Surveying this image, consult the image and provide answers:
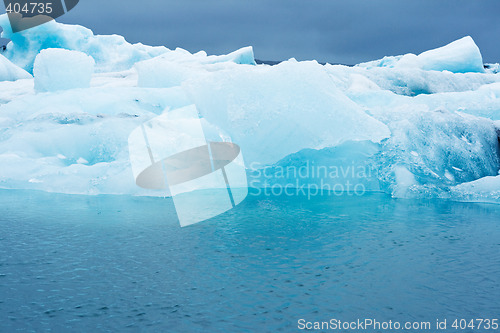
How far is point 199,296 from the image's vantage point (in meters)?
3.08

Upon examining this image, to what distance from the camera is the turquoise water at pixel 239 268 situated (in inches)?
111

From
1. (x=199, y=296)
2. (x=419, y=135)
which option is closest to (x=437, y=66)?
(x=419, y=135)

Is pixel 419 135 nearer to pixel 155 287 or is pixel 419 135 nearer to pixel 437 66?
pixel 155 287

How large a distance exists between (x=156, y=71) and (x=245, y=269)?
7972 millimetres

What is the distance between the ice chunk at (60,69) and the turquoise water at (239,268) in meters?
5.36

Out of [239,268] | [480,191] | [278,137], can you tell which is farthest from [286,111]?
[239,268]

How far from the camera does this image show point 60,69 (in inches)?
407

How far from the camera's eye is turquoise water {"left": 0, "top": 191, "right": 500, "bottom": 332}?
2.81 m

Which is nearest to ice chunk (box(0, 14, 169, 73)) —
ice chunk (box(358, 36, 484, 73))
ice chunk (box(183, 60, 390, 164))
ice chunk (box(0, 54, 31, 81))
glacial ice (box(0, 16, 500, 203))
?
ice chunk (box(0, 54, 31, 81))

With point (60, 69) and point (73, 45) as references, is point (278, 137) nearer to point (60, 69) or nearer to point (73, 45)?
point (60, 69)

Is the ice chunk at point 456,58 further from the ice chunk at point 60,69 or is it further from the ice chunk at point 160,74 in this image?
the ice chunk at point 60,69

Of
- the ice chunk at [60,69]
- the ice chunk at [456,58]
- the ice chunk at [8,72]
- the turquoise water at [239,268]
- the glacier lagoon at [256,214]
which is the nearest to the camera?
the turquoise water at [239,268]

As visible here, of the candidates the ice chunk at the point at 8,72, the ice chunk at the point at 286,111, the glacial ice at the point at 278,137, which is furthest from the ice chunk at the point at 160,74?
the ice chunk at the point at 8,72

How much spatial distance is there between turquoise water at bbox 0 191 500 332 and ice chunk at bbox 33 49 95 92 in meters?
5.36
